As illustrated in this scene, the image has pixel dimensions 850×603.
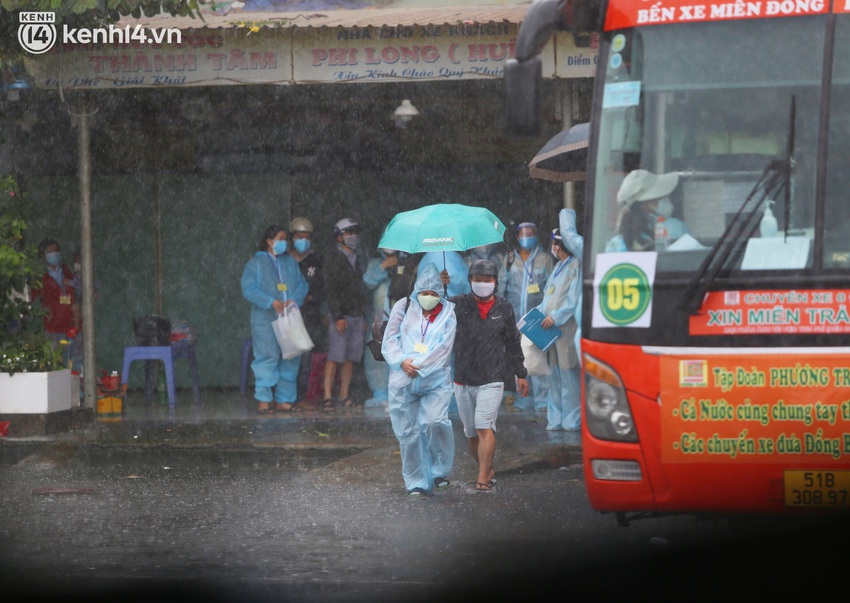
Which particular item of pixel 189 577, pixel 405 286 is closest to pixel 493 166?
pixel 405 286

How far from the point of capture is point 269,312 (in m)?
14.2

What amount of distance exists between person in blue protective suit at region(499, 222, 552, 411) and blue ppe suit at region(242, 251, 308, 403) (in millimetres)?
2232

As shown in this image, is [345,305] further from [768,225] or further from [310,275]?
[768,225]

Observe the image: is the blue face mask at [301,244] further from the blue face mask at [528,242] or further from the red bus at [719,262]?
the red bus at [719,262]

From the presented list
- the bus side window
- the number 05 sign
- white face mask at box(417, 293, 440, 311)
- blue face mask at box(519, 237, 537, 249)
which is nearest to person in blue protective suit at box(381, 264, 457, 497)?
white face mask at box(417, 293, 440, 311)

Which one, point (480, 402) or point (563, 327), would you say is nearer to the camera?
point (480, 402)

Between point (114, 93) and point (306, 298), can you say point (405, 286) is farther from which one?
point (114, 93)

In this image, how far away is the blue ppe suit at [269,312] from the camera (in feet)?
46.0

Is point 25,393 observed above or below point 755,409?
below

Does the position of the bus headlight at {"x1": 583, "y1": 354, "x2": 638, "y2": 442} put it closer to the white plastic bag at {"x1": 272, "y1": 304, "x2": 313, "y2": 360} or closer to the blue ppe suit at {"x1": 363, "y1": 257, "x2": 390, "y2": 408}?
the white plastic bag at {"x1": 272, "y1": 304, "x2": 313, "y2": 360}

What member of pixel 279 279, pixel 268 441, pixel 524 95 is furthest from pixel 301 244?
pixel 524 95

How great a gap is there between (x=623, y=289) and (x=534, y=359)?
21.6 feet

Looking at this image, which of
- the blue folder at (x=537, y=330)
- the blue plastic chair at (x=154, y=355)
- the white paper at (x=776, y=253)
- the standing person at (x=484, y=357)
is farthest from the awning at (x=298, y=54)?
the white paper at (x=776, y=253)

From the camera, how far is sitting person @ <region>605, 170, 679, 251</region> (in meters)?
5.84
